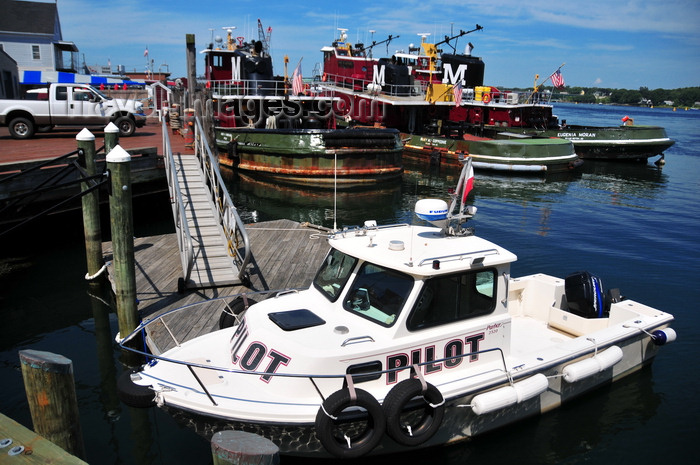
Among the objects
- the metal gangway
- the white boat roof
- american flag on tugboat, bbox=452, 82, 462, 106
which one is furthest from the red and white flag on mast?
american flag on tugboat, bbox=452, 82, 462, 106

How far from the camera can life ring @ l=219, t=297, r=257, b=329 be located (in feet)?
25.8

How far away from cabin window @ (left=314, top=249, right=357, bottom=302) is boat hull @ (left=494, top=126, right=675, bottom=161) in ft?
108

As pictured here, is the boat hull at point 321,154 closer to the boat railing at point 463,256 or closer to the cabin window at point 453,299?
the boat railing at point 463,256

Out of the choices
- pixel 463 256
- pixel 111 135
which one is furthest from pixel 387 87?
pixel 463 256

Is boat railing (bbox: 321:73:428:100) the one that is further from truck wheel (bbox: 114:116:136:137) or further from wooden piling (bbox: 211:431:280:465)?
wooden piling (bbox: 211:431:280:465)

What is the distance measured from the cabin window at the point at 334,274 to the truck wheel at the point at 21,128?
18124mm

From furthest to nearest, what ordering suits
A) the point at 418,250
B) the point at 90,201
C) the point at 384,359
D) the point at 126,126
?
the point at 126,126 → the point at 90,201 → the point at 418,250 → the point at 384,359

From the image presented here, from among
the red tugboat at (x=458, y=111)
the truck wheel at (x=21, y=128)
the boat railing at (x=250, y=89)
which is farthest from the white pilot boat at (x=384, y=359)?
the red tugboat at (x=458, y=111)

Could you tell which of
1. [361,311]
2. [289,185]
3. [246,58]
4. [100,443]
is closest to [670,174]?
[289,185]

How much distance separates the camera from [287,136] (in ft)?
83.7

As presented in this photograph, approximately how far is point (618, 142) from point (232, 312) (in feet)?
117

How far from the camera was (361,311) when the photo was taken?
21.5 feet

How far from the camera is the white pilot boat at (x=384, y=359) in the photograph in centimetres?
568

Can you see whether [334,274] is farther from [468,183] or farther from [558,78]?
[558,78]
